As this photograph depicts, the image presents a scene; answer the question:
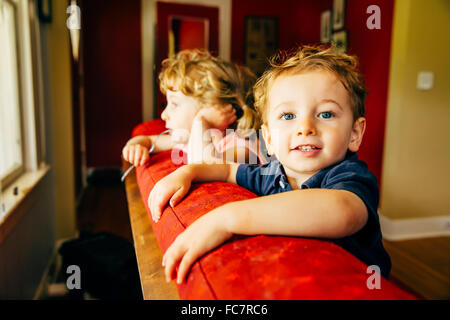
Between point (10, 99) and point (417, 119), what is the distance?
2827mm

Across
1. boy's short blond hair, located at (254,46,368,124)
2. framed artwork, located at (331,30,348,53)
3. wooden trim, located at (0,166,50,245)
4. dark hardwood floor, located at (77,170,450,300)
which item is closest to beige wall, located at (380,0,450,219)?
dark hardwood floor, located at (77,170,450,300)

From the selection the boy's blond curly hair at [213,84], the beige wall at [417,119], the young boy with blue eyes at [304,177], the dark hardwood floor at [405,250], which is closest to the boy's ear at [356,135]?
the young boy with blue eyes at [304,177]

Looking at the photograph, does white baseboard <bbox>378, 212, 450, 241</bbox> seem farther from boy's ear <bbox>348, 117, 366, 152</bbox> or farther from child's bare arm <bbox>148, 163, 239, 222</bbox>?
child's bare arm <bbox>148, 163, 239, 222</bbox>

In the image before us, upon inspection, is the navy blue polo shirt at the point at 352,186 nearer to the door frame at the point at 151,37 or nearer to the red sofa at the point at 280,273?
the red sofa at the point at 280,273

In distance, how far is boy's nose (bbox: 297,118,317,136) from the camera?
0.68m

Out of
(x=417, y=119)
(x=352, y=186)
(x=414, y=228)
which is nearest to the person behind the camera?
(x=352, y=186)

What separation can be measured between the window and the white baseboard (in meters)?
2.67

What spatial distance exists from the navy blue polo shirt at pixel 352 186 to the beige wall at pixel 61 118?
6.33 ft

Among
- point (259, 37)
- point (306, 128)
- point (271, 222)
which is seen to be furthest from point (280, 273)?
point (259, 37)

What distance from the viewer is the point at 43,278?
83.7 inches

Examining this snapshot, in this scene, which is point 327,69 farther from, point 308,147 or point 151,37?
point 151,37

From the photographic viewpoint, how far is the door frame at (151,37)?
511 cm

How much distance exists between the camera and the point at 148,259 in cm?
65
